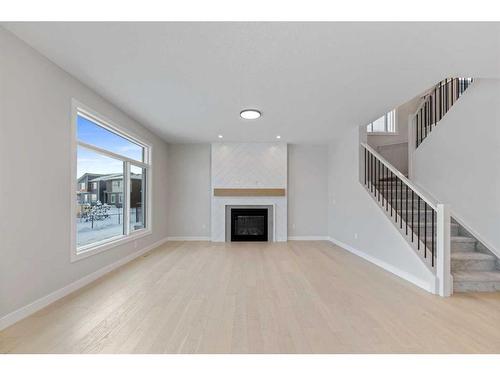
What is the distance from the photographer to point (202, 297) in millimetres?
3119

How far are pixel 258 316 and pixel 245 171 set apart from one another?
486cm

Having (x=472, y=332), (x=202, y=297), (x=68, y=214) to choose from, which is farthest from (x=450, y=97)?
(x=68, y=214)

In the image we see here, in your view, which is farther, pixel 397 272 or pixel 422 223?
pixel 422 223

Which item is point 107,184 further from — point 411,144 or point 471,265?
point 411,144

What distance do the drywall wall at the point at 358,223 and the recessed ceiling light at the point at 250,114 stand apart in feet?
7.38

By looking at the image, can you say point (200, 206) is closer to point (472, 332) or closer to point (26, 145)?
point (26, 145)

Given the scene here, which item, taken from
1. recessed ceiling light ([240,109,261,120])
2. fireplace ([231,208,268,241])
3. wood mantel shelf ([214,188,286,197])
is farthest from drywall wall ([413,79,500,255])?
fireplace ([231,208,268,241])

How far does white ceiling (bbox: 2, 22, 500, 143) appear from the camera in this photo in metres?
2.32

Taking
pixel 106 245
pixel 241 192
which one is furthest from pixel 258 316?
pixel 241 192

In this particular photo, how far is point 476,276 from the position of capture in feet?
11.1

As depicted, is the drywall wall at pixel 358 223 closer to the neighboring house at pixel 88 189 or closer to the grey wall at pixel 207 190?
the grey wall at pixel 207 190

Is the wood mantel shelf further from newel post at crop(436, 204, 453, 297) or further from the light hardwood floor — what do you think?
newel post at crop(436, 204, 453, 297)

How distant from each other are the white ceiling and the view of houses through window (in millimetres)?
662
